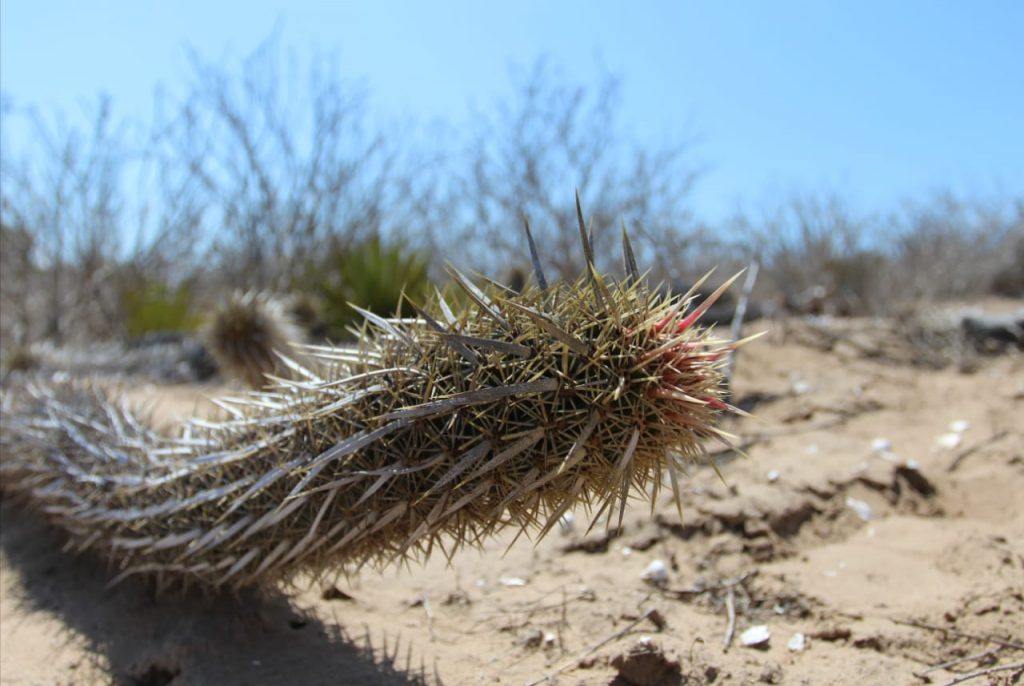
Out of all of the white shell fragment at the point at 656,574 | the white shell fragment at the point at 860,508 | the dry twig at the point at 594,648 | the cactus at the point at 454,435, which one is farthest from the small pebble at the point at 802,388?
the cactus at the point at 454,435

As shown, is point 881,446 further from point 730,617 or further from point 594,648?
point 594,648

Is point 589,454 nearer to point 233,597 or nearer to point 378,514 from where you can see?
point 378,514

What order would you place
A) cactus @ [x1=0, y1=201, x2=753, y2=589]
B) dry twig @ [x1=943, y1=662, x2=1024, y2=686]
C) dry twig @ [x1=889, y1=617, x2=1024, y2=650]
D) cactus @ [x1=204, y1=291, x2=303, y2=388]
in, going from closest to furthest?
1. cactus @ [x1=0, y1=201, x2=753, y2=589]
2. dry twig @ [x1=943, y1=662, x2=1024, y2=686]
3. dry twig @ [x1=889, y1=617, x2=1024, y2=650]
4. cactus @ [x1=204, y1=291, x2=303, y2=388]

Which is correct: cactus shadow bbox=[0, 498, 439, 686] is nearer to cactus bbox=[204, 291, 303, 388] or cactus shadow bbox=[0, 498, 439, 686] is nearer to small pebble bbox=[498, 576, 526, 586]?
small pebble bbox=[498, 576, 526, 586]

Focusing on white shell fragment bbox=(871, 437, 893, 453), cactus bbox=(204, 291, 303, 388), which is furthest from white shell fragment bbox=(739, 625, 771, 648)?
cactus bbox=(204, 291, 303, 388)

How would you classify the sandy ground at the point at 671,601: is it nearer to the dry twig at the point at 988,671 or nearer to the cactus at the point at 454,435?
the dry twig at the point at 988,671
